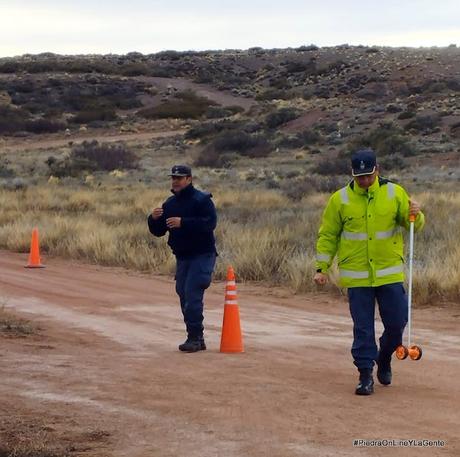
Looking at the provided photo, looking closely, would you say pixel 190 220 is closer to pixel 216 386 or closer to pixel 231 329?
pixel 231 329

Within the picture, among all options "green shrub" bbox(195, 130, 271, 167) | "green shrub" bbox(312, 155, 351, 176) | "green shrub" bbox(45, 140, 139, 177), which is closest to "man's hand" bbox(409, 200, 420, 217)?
"green shrub" bbox(312, 155, 351, 176)

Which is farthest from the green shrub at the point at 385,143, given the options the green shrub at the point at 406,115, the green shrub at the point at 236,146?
the green shrub at the point at 236,146

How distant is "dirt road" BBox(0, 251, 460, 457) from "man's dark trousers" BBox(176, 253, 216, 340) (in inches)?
12.7

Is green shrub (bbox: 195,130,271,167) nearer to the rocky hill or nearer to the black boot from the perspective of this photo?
the rocky hill

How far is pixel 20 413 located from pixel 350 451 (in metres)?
2.43

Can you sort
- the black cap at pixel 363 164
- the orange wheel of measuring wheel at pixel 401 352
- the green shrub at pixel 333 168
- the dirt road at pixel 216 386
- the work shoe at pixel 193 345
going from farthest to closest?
1. the green shrub at pixel 333 168
2. the work shoe at pixel 193 345
3. the orange wheel of measuring wheel at pixel 401 352
4. the black cap at pixel 363 164
5. the dirt road at pixel 216 386

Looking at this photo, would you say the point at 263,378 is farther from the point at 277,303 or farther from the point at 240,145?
the point at 240,145

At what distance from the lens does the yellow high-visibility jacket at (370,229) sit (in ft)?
24.0

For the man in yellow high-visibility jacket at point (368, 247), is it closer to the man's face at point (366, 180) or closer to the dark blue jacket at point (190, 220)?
the man's face at point (366, 180)

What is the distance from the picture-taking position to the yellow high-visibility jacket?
24.0 ft

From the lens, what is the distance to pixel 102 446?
603 cm

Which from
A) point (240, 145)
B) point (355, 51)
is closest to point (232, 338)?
point (240, 145)

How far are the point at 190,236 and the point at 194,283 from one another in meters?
0.46

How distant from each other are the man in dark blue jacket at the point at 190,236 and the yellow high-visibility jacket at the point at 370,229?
213 centimetres
